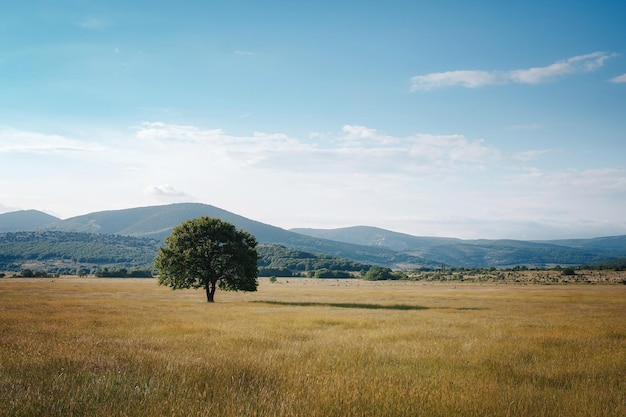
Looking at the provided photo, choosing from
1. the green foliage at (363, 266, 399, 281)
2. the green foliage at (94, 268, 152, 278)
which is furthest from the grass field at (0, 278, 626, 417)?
the green foliage at (363, 266, 399, 281)

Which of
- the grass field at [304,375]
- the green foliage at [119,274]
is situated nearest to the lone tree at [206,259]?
the grass field at [304,375]

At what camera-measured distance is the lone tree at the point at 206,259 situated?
49281 millimetres

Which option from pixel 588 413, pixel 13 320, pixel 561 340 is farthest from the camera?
pixel 13 320

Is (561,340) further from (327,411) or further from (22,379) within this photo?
(22,379)

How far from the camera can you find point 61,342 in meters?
14.6

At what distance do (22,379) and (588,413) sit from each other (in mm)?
11674

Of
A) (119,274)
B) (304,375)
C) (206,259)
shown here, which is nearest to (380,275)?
(119,274)

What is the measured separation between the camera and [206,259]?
164 ft

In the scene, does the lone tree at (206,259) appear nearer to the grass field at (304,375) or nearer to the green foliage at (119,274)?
the grass field at (304,375)

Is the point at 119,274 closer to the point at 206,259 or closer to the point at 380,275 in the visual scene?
the point at 380,275

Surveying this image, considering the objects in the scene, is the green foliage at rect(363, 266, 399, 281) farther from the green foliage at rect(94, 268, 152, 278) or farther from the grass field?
the grass field

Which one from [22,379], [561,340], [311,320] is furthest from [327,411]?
[311,320]

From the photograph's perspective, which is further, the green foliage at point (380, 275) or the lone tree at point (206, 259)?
the green foliage at point (380, 275)

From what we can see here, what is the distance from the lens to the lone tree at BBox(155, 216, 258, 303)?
4928cm
